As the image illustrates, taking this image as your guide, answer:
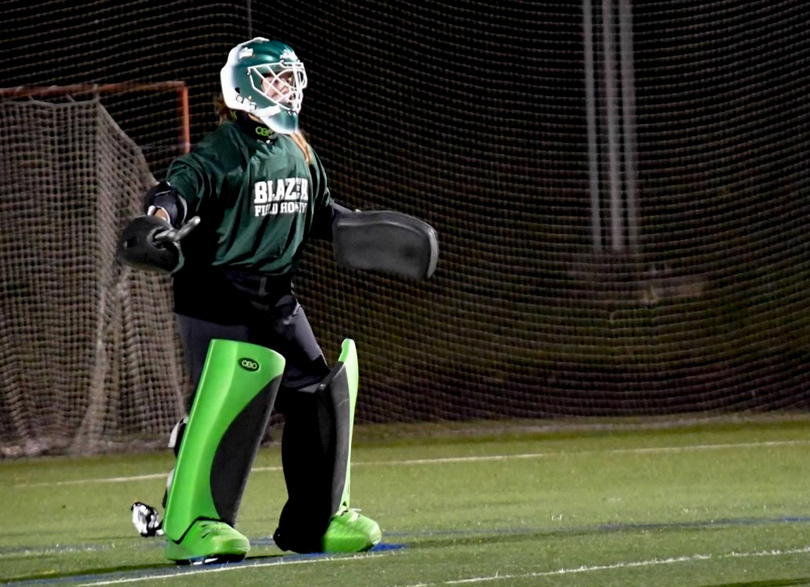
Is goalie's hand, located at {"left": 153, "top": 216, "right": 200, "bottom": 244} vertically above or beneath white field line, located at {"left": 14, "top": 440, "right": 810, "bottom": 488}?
above

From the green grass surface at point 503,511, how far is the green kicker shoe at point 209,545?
0.05 metres

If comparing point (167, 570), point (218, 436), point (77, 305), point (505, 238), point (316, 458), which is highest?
point (218, 436)

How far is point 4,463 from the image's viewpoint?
11.0 m

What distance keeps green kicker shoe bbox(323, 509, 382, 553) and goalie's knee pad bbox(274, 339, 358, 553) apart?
2 centimetres

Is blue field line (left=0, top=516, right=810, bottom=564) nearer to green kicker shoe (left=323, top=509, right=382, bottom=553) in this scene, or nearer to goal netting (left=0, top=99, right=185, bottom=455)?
green kicker shoe (left=323, top=509, right=382, bottom=553)

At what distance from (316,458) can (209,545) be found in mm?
490

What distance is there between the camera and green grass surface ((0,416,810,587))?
501cm

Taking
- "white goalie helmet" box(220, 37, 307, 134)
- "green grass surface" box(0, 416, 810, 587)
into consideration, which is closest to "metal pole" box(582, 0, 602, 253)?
"green grass surface" box(0, 416, 810, 587)

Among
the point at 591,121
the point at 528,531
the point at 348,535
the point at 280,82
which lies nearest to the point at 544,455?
the point at 528,531

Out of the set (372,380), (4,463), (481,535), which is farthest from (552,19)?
(481,535)

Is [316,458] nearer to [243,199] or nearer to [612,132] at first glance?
[243,199]

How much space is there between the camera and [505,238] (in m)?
15.7

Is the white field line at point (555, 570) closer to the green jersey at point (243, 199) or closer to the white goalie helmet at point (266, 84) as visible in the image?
the green jersey at point (243, 199)

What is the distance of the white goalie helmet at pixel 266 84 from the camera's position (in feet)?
17.8
